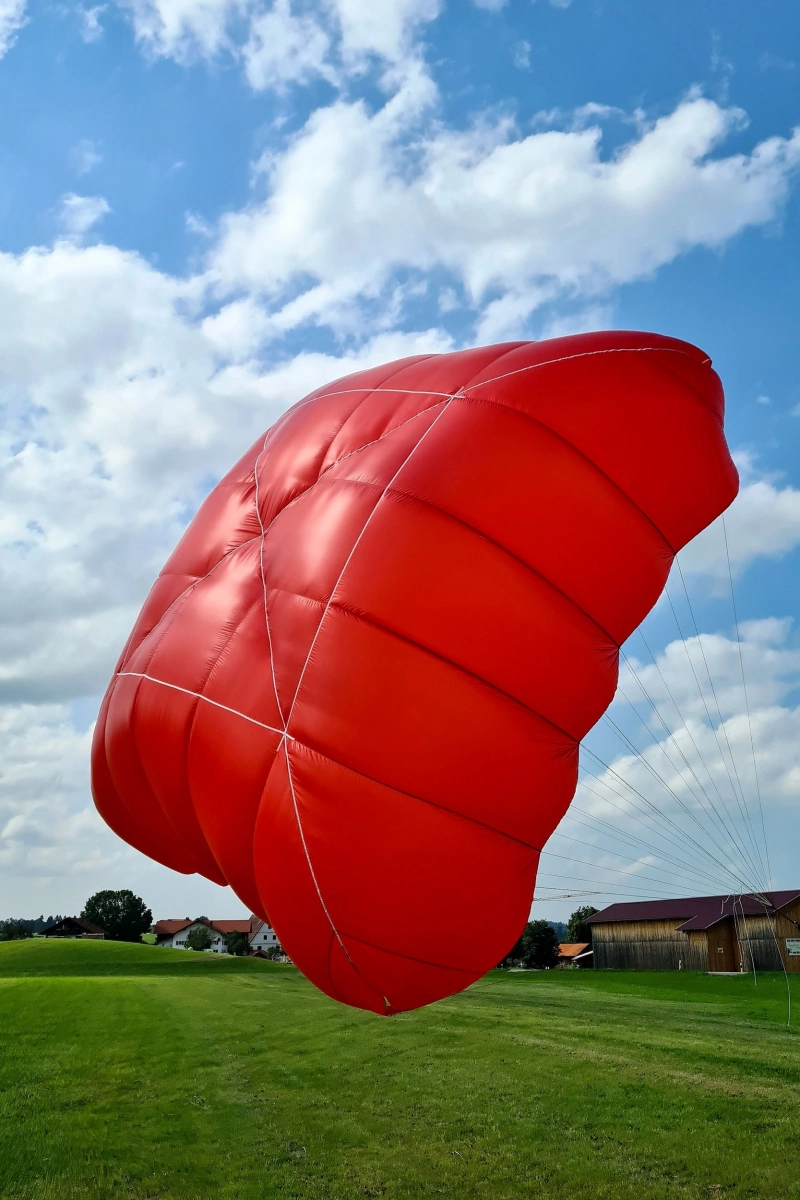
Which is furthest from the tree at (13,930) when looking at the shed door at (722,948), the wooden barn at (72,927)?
the shed door at (722,948)

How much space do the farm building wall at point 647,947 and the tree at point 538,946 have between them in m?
5.94

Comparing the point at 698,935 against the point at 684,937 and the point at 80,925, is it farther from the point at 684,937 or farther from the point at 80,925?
the point at 80,925

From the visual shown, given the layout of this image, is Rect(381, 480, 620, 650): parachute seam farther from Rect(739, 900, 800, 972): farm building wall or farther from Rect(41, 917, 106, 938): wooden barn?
Rect(41, 917, 106, 938): wooden barn

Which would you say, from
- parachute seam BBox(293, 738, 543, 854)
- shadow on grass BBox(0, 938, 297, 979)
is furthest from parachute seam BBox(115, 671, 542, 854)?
shadow on grass BBox(0, 938, 297, 979)

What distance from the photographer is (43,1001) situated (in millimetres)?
19859

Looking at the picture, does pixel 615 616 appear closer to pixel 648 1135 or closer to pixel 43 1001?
pixel 648 1135

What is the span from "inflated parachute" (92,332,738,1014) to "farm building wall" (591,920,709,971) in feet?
124

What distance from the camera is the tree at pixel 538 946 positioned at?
5209 centimetres

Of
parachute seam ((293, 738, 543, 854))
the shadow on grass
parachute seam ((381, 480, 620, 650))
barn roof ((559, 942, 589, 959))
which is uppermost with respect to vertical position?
parachute seam ((381, 480, 620, 650))

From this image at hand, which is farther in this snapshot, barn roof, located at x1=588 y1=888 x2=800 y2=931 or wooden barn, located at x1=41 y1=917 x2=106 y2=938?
wooden barn, located at x1=41 y1=917 x2=106 y2=938

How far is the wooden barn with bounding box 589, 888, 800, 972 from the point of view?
1501 inches

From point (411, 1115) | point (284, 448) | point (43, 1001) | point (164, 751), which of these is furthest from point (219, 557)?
point (43, 1001)

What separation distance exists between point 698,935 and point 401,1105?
35198 millimetres

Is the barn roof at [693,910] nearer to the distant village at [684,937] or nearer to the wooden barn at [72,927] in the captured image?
the distant village at [684,937]
